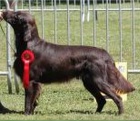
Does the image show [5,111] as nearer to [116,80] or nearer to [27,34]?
[27,34]

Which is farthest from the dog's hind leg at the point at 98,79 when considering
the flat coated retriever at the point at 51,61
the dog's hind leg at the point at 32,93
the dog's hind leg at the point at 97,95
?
the dog's hind leg at the point at 32,93

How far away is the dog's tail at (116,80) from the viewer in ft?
27.3

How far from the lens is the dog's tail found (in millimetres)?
8312

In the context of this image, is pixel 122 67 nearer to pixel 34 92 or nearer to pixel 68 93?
pixel 68 93

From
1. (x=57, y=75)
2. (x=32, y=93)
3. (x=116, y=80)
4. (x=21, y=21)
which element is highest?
(x=21, y=21)

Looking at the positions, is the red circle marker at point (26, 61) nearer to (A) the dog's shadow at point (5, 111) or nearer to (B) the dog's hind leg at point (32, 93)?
(B) the dog's hind leg at point (32, 93)

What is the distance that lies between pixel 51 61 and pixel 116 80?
3.38 ft

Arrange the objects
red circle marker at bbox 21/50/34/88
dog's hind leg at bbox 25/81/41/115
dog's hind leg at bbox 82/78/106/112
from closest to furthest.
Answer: red circle marker at bbox 21/50/34/88, dog's hind leg at bbox 25/81/41/115, dog's hind leg at bbox 82/78/106/112

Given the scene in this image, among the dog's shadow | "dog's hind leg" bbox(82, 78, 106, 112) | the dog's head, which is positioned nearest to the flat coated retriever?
the dog's head

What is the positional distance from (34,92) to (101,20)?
12979 millimetres

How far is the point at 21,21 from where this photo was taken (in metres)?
8.01

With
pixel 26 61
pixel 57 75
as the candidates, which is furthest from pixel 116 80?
pixel 26 61

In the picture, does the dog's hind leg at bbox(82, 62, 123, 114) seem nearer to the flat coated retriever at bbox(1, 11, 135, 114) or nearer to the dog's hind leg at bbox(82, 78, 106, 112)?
the flat coated retriever at bbox(1, 11, 135, 114)

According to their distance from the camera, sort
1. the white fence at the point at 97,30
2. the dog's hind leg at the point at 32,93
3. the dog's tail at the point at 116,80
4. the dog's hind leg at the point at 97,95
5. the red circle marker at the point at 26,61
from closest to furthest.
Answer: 1. the red circle marker at the point at 26,61
2. the dog's hind leg at the point at 32,93
3. the dog's tail at the point at 116,80
4. the dog's hind leg at the point at 97,95
5. the white fence at the point at 97,30
